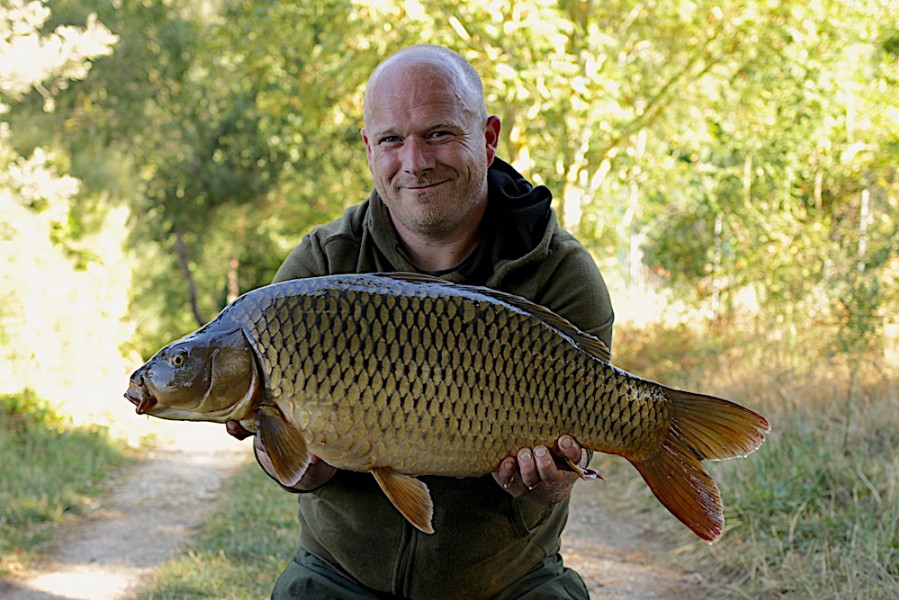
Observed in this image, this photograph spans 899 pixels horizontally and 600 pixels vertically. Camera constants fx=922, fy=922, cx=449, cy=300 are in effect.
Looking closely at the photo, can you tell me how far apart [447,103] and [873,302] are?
3.33 meters

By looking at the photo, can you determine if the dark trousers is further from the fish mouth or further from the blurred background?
the blurred background

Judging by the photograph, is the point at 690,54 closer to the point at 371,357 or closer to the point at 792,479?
the point at 792,479

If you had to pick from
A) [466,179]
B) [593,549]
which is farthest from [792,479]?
[466,179]

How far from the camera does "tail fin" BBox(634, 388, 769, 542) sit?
79.1 inches

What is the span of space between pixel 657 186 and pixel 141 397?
28.3ft

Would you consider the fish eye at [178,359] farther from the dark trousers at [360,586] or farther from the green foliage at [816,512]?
the green foliage at [816,512]

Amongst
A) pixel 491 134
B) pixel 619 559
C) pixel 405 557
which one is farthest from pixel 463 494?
pixel 619 559

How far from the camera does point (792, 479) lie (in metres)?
4.20

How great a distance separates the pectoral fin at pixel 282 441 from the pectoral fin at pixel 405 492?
0.15 m

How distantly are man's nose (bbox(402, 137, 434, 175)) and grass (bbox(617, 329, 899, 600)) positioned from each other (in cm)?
221

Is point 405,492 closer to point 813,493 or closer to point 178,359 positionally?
point 178,359

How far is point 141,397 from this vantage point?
189 cm

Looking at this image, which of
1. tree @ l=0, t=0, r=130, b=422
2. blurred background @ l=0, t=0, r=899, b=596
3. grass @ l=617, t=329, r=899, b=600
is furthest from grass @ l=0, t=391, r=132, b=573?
grass @ l=617, t=329, r=899, b=600

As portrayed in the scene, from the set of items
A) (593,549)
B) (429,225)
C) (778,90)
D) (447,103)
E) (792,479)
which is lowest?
(593,549)
